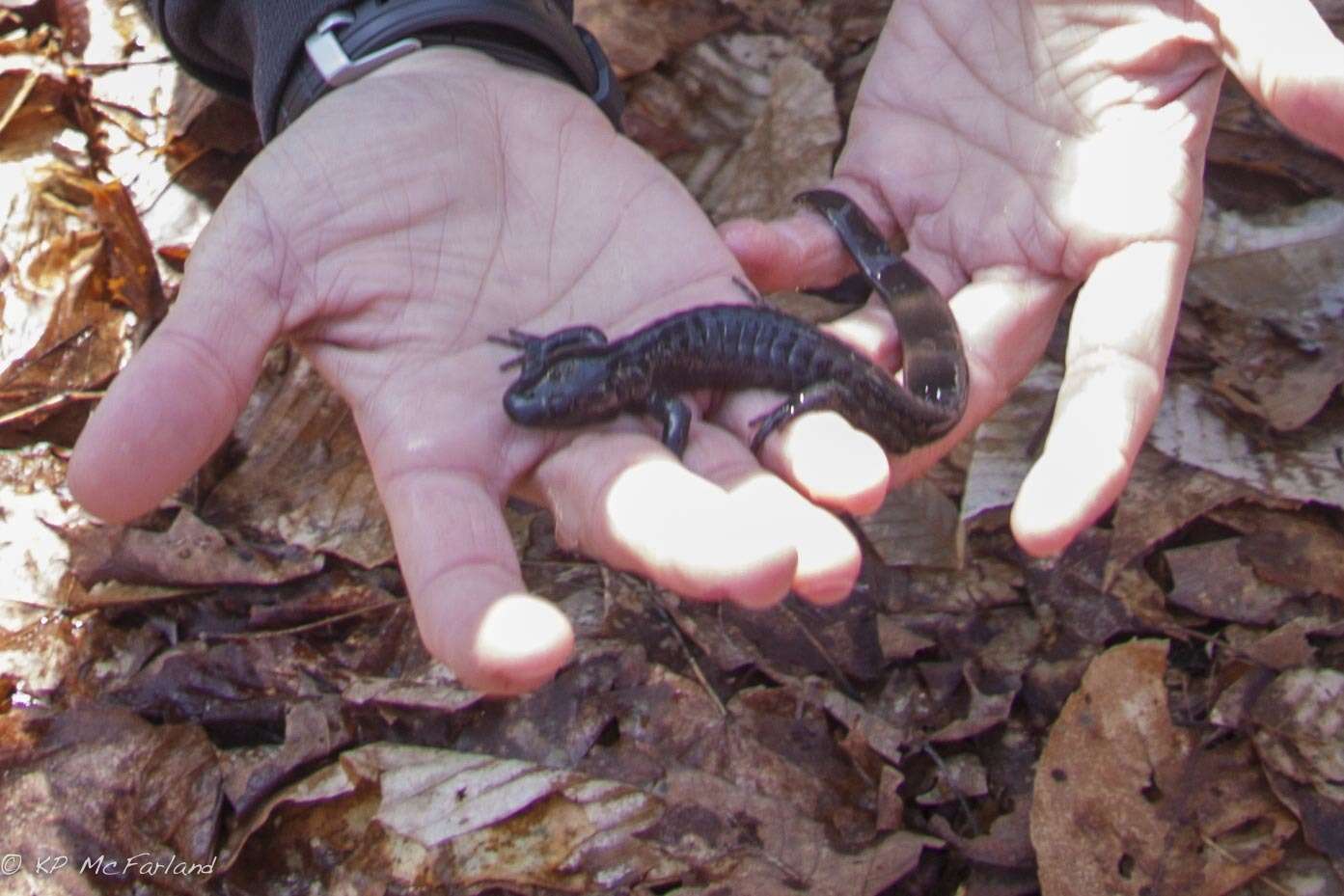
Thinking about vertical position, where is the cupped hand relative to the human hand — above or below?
above

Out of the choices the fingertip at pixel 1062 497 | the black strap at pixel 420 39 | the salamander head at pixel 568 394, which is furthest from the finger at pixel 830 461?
the black strap at pixel 420 39

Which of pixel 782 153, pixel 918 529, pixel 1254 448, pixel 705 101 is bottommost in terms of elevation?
pixel 1254 448

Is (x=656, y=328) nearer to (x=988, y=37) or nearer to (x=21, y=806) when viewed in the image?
(x=988, y=37)

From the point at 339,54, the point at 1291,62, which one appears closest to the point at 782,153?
the point at 339,54

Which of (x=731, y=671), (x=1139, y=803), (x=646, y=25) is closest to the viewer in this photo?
(x=1139, y=803)

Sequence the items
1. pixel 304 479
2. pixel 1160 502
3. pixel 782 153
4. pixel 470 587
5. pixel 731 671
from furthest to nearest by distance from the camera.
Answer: pixel 782 153
pixel 304 479
pixel 1160 502
pixel 731 671
pixel 470 587

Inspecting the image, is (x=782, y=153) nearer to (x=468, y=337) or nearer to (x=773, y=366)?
(x=773, y=366)

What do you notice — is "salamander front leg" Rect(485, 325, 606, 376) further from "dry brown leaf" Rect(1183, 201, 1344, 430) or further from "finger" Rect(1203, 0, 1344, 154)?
"dry brown leaf" Rect(1183, 201, 1344, 430)

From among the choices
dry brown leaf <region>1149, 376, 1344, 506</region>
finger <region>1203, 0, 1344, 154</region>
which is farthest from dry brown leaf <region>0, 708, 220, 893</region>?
finger <region>1203, 0, 1344, 154</region>

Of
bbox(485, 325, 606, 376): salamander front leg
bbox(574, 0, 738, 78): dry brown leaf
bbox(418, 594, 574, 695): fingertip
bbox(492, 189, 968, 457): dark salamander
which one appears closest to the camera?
bbox(418, 594, 574, 695): fingertip
